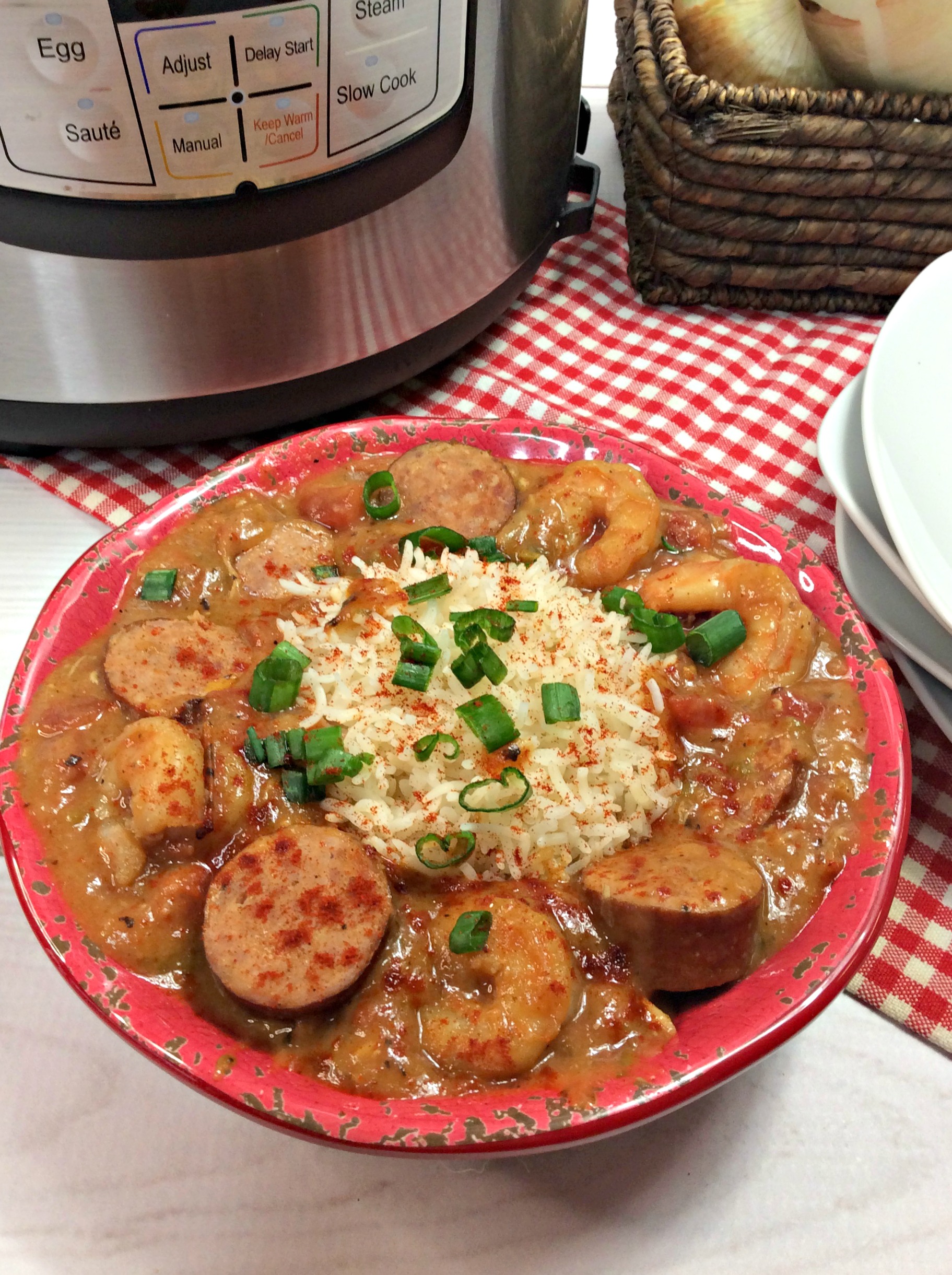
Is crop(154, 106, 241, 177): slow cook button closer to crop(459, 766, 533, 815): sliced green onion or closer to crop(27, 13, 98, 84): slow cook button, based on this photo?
crop(27, 13, 98, 84): slow cook button

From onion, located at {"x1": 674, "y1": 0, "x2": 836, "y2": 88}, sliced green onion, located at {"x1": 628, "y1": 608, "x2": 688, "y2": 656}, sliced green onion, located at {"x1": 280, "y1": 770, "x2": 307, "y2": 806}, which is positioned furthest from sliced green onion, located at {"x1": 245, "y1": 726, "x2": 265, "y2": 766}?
onion, located at {"x1": 674, "y1": 0, "x2": 836, "y2": 88}

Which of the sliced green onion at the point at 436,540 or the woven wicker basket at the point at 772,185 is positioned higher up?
the woven wicker basket at the point at 772,185

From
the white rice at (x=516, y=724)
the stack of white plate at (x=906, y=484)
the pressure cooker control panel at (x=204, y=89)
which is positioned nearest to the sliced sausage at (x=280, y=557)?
the white rice at (x=516, y=724)

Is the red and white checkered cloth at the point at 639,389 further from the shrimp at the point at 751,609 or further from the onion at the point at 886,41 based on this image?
the onion at the point at 886,41

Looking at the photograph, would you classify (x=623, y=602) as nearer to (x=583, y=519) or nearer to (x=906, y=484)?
(x=583, y=519)

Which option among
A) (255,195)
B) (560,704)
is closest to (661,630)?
(560,704)
